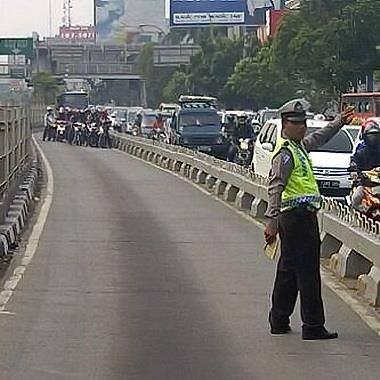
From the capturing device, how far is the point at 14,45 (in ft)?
235

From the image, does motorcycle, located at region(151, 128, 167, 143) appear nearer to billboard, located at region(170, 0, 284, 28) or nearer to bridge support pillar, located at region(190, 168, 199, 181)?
bridge support pillar, located at region(190, 168, 199, 181)

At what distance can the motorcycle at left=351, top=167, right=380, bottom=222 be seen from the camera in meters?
14.1

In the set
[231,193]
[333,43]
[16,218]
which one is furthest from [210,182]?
[333,43]

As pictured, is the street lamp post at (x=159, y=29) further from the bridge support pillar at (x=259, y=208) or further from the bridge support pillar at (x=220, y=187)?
the bridge support pillar at (x=259, y=208)

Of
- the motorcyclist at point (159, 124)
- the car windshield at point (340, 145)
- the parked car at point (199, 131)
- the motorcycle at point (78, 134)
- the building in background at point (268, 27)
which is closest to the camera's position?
the car windshield at point (340, 145)

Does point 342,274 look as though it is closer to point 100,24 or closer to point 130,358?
point 130,358

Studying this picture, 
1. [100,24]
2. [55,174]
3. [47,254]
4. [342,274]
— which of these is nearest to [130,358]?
[342,274]

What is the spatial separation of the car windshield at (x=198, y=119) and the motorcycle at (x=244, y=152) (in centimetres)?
734

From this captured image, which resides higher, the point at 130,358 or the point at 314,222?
the point at 314,222

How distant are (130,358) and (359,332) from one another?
224cm

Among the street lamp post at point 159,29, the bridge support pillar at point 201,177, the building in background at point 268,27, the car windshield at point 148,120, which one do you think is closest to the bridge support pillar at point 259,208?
the bridge support pillar at point 201,177

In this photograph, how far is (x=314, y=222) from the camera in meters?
10.5

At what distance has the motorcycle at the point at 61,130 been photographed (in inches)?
2562

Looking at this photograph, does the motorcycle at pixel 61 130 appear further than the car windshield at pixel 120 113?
No
